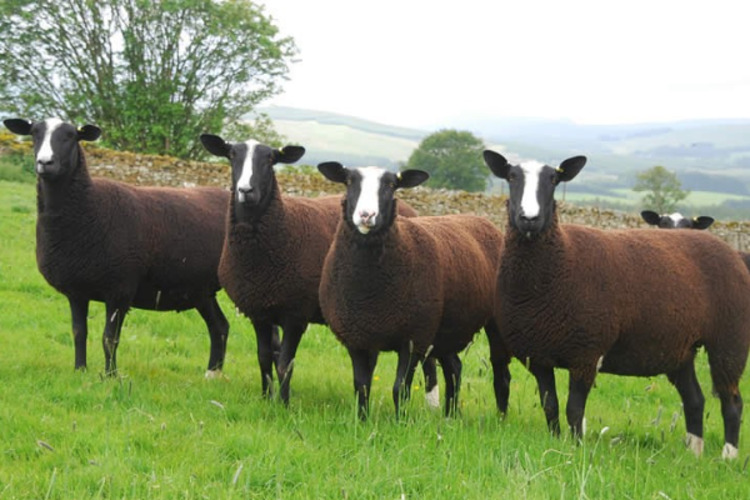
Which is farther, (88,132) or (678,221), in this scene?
(678,221)

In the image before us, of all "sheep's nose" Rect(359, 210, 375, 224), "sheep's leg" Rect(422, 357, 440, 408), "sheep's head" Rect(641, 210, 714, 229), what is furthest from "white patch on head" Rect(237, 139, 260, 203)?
"sheep's head" Rect(641, 210, 714, 229)

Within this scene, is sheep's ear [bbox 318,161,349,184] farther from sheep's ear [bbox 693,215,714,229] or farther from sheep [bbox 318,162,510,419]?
sheep's ear [bbox 693,215,714,229]

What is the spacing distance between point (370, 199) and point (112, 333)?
2.92 metres

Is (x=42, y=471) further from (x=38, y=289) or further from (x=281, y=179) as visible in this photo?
(x=281, y=179)

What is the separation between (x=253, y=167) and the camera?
720 cm

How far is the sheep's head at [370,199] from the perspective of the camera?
6.23m

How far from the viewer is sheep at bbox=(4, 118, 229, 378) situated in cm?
750

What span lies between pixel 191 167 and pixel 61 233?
1446 centimetres

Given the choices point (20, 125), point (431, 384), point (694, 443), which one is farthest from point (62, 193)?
point (694, 443)

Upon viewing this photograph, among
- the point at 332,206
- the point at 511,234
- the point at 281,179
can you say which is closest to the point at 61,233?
the point at 332,206

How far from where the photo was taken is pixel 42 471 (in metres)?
4.79

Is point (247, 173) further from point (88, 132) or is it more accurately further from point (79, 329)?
point (79, 329)

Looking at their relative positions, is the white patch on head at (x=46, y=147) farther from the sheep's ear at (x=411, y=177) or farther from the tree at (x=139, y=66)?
the tree at (x=139, y=66)

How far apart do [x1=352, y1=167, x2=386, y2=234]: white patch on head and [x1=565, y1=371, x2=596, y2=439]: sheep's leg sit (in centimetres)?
189
